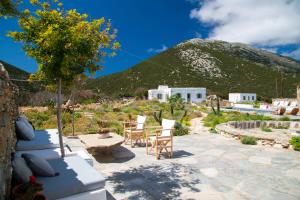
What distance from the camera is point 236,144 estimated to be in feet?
24.0

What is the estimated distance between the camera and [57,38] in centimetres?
362

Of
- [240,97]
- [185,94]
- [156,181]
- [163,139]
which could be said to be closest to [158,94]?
[185,94]

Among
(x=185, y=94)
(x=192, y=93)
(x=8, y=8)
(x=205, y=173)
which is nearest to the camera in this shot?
(x=8, y=8)

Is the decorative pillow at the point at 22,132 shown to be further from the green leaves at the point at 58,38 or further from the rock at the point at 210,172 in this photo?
the rock at the point at 210,172

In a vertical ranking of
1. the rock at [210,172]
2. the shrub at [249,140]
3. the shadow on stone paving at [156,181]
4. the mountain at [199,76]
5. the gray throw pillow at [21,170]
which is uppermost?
the mountain at [199,76]

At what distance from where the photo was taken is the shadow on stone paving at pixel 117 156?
558cm

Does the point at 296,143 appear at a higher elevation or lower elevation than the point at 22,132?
lower

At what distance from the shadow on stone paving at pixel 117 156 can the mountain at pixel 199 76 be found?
3797cm

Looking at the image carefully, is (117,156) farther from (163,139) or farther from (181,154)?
(181,154)

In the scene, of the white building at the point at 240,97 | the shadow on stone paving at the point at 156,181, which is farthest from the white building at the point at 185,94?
the shadow on stone paving at the point at 156,181

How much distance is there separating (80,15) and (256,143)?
6256 mm

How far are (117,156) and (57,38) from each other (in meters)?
3.33

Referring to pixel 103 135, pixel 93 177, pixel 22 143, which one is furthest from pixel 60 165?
pixel 103 135

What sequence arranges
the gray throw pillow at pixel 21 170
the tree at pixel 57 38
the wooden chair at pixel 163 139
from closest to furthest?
the gray throw pillow at pixel 21 170, the tree at pixel 57 38, the wooden chair at pixel 163 139
